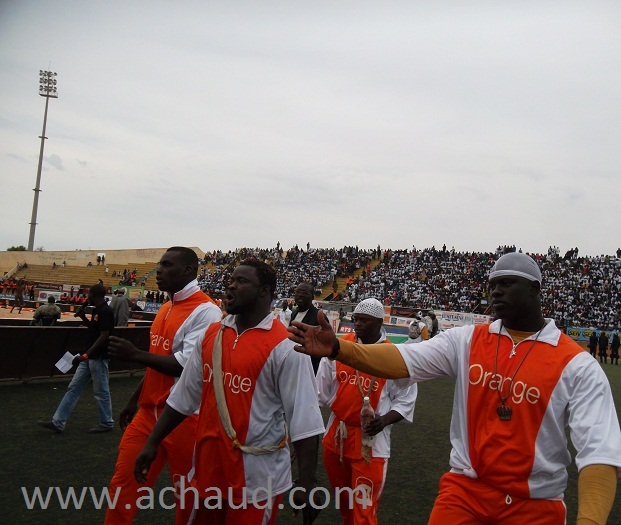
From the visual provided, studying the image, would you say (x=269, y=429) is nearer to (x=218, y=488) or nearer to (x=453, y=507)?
(x=218, y=488)

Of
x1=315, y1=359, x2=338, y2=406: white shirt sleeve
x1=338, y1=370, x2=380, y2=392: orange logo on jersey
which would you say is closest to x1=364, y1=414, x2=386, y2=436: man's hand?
x1=338, y1=370, x2=380, y2=392: orange logo on jersey

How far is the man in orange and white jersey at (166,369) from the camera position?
3730mm

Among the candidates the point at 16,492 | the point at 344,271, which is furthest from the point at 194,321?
the point at 344,271

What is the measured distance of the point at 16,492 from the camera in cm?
517

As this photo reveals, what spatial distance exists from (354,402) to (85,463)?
12.1 feet

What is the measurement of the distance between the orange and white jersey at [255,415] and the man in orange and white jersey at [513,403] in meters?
0.58

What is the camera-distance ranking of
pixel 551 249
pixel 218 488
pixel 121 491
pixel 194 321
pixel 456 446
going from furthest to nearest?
pixel 551 249 → pixel 194 321 → pixel 121 491 → pixel 218 488 → pixel 456 446

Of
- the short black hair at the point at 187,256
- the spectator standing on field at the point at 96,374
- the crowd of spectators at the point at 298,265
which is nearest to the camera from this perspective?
the short black hair at the point at 187,256

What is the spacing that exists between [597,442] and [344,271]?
3840 centimetres

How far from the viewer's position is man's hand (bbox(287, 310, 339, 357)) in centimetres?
249

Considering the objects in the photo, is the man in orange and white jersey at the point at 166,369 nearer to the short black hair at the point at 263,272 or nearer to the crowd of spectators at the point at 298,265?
the short black hair at the point at 263,272

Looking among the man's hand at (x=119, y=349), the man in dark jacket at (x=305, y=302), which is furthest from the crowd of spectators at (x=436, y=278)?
the man's hand at (x=119, y=349)

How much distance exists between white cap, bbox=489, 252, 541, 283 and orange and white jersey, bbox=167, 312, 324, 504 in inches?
46.5

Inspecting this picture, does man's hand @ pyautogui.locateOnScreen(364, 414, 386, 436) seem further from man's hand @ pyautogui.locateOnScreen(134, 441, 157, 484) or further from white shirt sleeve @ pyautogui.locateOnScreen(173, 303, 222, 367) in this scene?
man's hand @ pyautogui.locateOnScreen(134, 441, 157, 484)
